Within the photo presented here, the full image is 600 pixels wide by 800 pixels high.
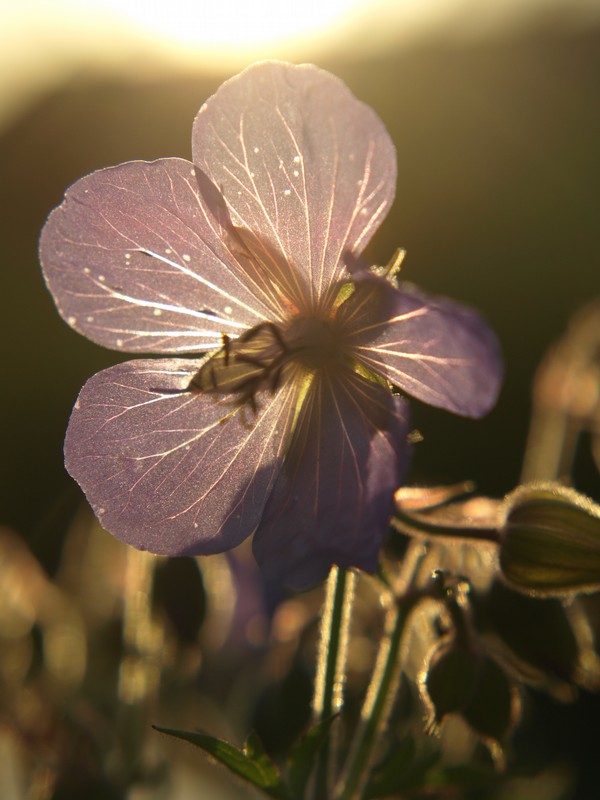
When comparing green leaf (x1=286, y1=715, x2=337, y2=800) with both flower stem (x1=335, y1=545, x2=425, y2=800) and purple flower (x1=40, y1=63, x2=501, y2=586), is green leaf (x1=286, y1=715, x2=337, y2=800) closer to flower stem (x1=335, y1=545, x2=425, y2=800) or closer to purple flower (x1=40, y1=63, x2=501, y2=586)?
flower stem (x1=335, y1=545, x2=425, y2=800)

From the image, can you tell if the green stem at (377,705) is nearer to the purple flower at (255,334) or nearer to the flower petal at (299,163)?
the purple flower at (255,334)

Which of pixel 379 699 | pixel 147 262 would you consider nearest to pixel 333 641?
pixel 379 699

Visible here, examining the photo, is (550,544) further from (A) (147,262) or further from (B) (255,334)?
(A) (147,262)

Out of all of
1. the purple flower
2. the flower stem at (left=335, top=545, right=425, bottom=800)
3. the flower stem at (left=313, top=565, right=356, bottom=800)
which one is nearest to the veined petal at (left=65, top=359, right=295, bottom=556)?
the purple flower

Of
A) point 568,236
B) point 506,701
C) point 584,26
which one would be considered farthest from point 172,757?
point 584,26

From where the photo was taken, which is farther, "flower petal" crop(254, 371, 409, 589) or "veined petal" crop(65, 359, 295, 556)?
"veined petal" crop(65, 359, 295, 556)

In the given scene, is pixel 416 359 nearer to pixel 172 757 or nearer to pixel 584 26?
pixel 172 757

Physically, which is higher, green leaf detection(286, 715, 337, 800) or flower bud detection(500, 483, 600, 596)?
flower bud detection(500, 483, 600, 596)
